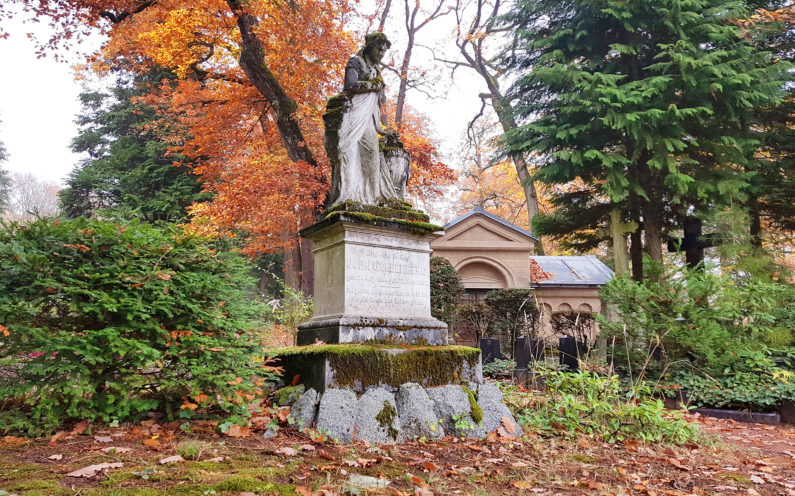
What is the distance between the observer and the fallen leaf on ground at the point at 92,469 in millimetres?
2721

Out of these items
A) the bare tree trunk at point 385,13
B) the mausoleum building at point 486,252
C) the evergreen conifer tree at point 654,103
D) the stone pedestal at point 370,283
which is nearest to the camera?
the stone pedestal at point 370,283

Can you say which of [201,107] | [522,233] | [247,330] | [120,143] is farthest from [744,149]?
[120,143]

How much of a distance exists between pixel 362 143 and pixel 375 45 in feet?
4.47

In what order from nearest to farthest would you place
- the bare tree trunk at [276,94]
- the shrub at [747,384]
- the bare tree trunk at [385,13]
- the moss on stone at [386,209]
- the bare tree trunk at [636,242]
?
the moss on stone at [386,209]
the shrub at [747,384]
the bare tree trunk at [636,242]
the bare tree trunk at [276,94]
the bare tree trunk at [385,13]

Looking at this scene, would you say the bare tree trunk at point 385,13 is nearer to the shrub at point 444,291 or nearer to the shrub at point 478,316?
the shrub at point 444,291

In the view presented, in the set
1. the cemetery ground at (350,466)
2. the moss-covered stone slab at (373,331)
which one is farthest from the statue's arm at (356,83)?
the cemetery ground at (350,466)

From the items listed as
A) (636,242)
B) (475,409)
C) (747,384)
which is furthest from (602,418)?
(636,242)

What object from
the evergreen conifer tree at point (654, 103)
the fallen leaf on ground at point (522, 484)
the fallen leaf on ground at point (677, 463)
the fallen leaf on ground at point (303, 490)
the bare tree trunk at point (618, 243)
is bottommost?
the fallen leaf on ground at point (677, 463)

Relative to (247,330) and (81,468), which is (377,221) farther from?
(81,468)

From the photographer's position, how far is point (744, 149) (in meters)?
12.1

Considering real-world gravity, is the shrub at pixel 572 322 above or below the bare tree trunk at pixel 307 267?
below

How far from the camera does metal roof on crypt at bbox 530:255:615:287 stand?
58.6ft

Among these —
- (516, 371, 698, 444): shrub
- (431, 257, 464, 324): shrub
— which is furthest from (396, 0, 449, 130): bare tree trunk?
(516, 371, 698, 444): shrub

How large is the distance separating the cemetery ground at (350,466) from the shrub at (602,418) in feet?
0.52
